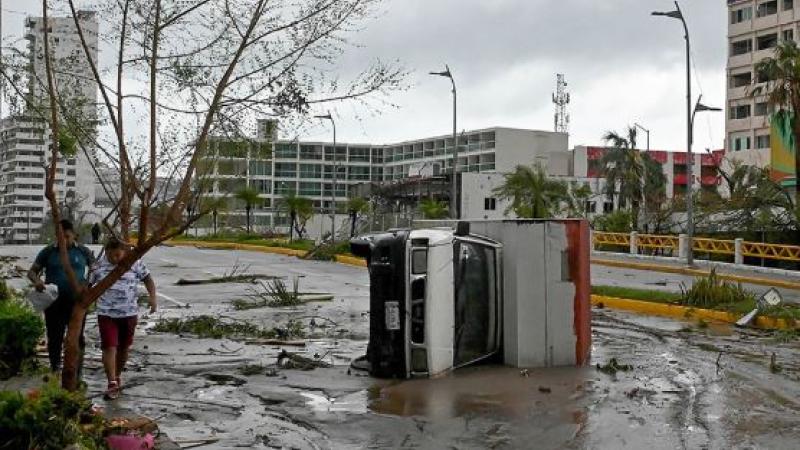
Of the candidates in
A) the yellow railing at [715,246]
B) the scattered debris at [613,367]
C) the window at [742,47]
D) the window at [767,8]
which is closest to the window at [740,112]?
the window at [742,47]

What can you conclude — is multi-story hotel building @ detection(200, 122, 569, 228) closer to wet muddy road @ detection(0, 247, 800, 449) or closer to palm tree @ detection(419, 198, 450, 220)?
palm tree @ detection(419, 198, 450, 220)

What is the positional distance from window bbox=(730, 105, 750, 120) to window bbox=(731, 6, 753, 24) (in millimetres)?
7843

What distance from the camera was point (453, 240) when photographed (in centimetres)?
987

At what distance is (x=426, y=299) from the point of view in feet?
30.8

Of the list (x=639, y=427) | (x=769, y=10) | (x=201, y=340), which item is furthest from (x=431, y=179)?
(x=639, y=427)

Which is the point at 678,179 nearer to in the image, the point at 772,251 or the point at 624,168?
the point at 624,168

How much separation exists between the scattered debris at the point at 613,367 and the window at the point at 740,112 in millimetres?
75843

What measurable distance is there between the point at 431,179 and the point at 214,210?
66660 mm

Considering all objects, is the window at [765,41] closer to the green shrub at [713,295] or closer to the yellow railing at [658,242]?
the yellow railing at [658,242]

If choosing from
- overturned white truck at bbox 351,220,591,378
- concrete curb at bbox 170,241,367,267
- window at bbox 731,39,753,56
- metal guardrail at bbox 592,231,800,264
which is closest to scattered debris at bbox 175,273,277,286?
concrete curb at bbox 170,241,367,267

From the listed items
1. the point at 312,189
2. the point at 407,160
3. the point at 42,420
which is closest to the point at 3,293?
the point at 42,420

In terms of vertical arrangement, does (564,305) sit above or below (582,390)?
above

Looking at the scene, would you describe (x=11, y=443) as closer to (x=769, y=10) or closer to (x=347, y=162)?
(x=769, y=10)

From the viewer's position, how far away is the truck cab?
9406mm
